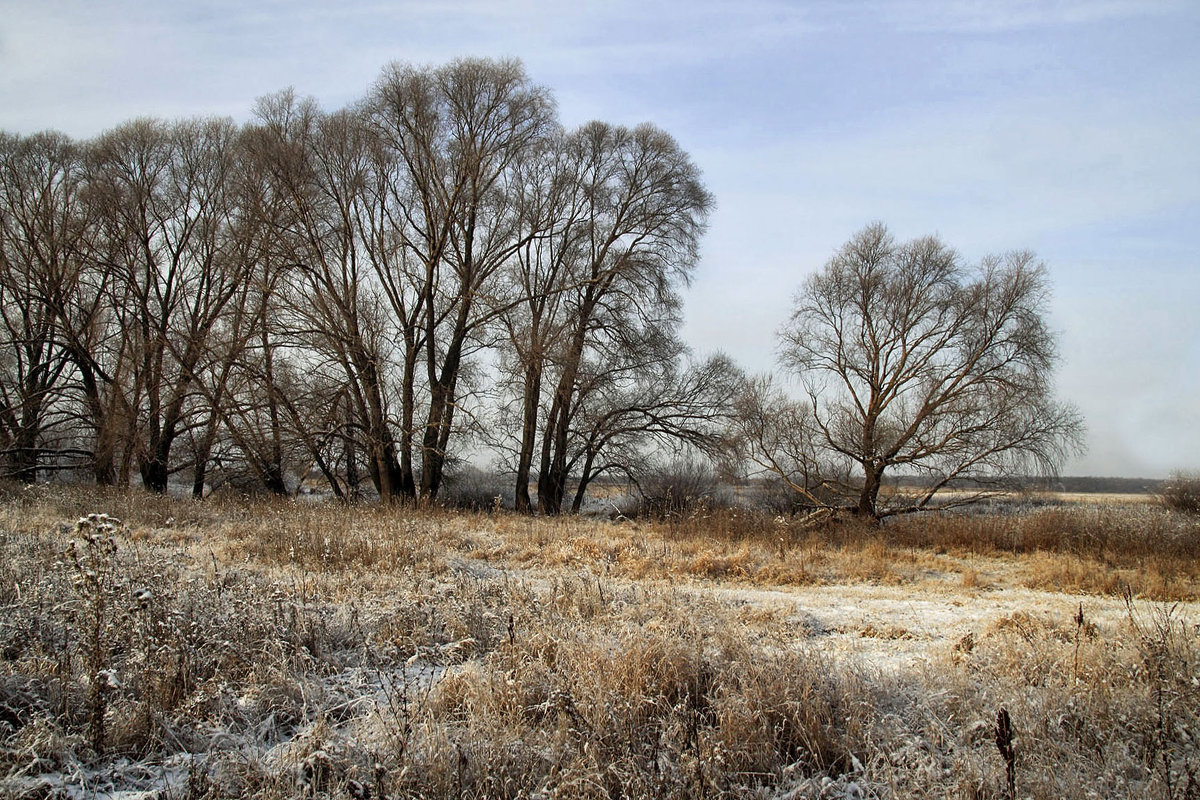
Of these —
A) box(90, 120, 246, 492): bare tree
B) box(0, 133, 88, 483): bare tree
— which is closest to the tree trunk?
box(90, 120, 246, 492): bare tree

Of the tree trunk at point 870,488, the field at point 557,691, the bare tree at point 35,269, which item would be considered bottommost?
the field at point 557,691

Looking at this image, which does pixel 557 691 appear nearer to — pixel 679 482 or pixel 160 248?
pixel 679 482

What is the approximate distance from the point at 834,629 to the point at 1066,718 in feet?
8.32

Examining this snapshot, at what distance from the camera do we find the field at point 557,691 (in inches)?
131

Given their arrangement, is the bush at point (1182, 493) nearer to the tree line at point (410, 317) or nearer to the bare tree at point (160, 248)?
the tree line at point (410, 317)

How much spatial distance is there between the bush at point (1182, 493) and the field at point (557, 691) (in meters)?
22.9

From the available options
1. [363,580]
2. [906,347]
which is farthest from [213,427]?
[906,347]

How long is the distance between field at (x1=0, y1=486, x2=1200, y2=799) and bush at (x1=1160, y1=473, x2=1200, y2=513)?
22.9 meters

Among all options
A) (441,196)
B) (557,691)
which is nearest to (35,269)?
(441,196)

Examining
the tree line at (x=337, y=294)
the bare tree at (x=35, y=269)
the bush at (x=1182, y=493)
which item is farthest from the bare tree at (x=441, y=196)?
the bush at (x=1182, y=493)

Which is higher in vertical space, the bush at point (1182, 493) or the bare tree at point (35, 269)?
the bare tree at point (35, 269)

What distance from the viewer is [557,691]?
3855mm

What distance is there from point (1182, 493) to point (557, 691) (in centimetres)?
3175

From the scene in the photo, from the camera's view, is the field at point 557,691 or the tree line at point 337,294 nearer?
the field at point 557,691
